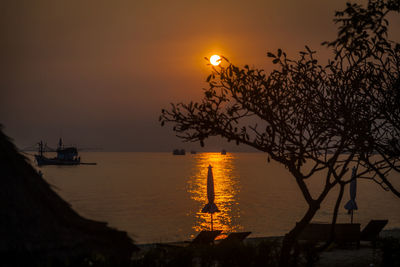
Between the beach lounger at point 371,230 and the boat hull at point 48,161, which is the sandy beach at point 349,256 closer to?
the beach lounger at point 371,230

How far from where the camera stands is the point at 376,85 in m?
8.78

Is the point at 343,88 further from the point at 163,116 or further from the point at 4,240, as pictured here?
the point at 4,240

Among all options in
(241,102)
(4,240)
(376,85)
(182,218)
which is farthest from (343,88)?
(182,218)

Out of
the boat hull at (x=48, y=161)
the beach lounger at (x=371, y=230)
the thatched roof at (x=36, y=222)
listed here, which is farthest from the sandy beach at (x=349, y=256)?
the boat hull at (x=48, y=161)

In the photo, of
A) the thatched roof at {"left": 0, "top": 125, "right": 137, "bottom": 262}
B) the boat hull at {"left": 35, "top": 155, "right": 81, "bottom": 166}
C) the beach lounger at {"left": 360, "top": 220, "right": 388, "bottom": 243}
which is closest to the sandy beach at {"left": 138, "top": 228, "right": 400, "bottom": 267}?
the beach lounger at {"left": 360, "top": 220, "right": 388, "bottom": 243}

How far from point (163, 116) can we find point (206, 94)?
0.87 meters

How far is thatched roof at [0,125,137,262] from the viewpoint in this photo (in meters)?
6.16

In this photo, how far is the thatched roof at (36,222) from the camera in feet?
20.2

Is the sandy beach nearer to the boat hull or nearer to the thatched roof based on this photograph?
the thatched roof

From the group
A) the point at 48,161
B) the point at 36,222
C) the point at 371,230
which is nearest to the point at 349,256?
the point at 371,230

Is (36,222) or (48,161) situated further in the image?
(48,161)

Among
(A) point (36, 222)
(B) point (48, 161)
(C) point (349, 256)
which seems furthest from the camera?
(B) point (48, 161)

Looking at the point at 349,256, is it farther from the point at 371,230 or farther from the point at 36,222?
the point at 36,222

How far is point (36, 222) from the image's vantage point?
6344mm
